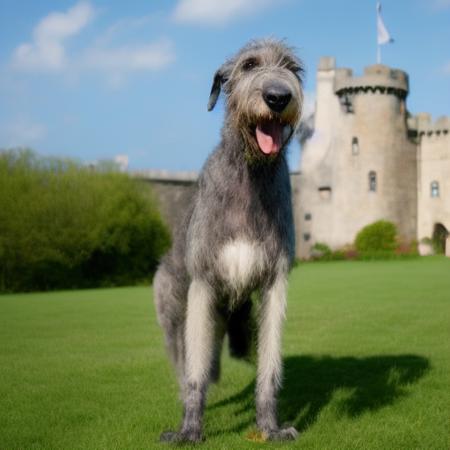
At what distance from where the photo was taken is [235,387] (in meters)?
5.92

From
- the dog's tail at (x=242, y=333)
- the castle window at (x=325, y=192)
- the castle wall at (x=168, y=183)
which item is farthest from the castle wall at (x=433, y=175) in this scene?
the dog's tail at (x=242, y=333)

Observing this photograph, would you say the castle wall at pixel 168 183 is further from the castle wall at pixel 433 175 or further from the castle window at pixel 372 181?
the castle wall at pixel 433 175

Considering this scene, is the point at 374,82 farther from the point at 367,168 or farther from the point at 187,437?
the point at 187,437

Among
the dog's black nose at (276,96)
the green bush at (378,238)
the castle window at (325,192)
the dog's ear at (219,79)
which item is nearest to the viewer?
the dog's black nose at (276,96)

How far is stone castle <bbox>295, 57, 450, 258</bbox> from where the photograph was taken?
45312 millimetres

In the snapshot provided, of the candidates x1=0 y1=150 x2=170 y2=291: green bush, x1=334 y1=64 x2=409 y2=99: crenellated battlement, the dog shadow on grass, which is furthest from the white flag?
the dog shadow on grass

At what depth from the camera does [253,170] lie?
12.9 feet

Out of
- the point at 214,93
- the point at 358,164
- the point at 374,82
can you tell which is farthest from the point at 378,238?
the point at 214,93

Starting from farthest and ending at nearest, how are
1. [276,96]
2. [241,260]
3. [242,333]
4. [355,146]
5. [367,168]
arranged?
[355,146]
[367,168]
[242,333]
[241,260]
[276,96]

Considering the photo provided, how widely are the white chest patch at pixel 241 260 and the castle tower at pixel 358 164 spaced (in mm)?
41471

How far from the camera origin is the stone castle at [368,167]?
4531 cm

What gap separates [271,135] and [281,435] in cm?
185

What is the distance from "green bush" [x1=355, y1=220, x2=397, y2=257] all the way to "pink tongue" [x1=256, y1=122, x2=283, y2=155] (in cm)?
3880

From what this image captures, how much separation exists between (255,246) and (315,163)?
43.8m
